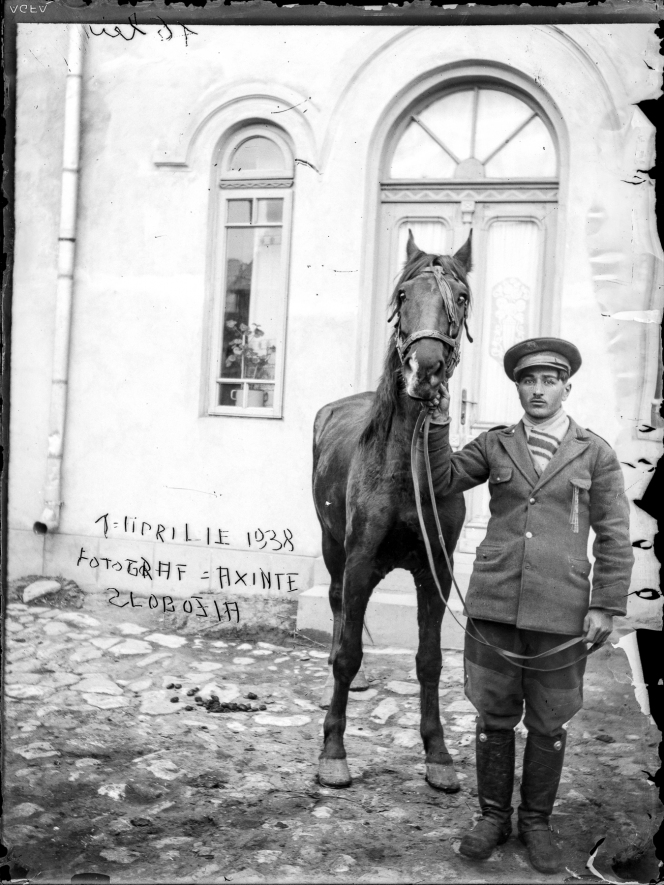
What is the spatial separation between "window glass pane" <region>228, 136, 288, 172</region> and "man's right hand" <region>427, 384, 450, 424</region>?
3767 mm

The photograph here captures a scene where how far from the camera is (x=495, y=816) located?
2.98 metres

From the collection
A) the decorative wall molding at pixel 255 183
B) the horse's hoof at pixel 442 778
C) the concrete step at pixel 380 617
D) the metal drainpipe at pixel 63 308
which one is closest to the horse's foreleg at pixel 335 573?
the concrete step at pixel 380 617

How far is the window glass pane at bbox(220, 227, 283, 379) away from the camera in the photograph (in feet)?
19.5

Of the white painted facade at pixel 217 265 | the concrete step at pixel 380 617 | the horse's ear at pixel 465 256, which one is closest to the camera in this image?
the horse's ear at pixel 465 256

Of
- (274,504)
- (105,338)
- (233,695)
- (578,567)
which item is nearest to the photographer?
(578,567)

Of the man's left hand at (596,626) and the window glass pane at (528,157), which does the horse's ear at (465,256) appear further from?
the window glass pane at (528,157)

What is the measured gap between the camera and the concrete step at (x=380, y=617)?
566cm

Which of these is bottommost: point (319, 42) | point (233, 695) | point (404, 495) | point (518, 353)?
point (233, 695)

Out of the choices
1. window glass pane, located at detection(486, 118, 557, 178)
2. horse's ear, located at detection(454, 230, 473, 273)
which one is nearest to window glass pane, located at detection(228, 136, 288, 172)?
window glass pane, located at detection(486, 118, 557, 178)

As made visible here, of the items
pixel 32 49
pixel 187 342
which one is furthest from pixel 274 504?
pixel 32 49

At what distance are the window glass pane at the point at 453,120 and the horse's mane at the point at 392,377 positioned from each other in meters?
3.15

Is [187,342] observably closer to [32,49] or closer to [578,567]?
[32,49]

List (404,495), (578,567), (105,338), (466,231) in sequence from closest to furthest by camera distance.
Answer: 1. (578,567)
2. (404,495)
3. (105,338)
4. (466,231)

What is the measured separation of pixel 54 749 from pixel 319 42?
16.8ft
